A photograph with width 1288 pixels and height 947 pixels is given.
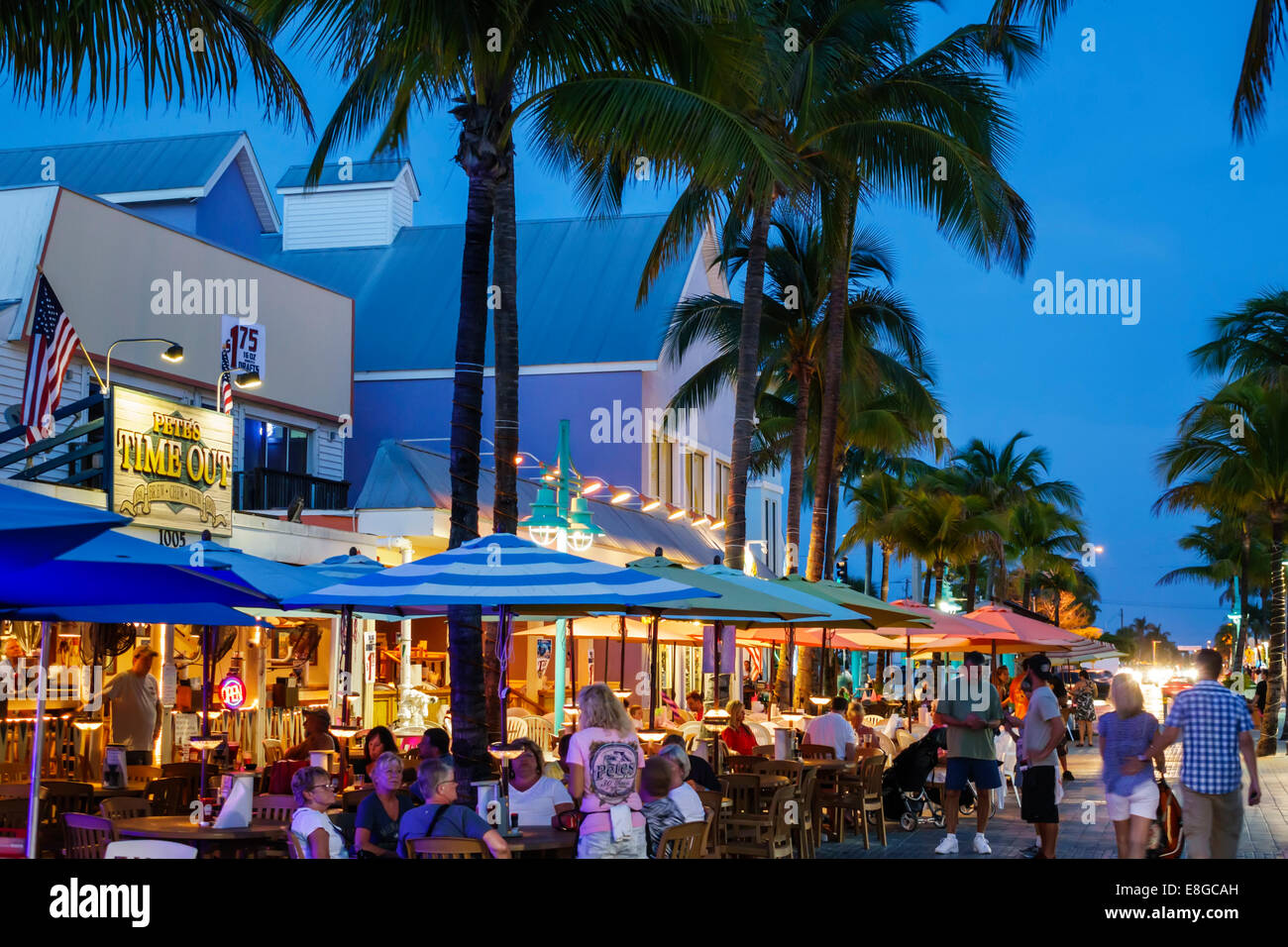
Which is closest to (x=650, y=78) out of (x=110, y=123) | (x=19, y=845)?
(x=110, y=123)

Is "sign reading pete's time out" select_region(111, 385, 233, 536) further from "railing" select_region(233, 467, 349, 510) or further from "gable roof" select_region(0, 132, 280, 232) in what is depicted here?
"gable roof" select_region(0, 132, 280, 232)

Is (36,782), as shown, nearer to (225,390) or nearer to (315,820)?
(315,820)

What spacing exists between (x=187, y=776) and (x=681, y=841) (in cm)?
599

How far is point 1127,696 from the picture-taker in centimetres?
1101

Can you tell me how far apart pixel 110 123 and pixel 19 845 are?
15.7 feet

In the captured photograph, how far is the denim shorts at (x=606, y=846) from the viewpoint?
28.2 ft

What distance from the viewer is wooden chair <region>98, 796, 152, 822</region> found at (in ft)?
32.8

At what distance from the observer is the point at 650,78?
12.8 meters

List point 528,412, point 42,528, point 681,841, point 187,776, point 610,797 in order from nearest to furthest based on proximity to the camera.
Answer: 1. point 42,528
2. point 610,797
3. point 681,841
4. point 187,776
5. point 528,412

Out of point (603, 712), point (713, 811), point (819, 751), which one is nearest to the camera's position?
point (603, 712)

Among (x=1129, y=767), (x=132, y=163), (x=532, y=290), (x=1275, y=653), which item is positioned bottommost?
(x=1129, y=767)

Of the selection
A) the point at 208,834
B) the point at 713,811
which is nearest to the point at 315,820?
the point at 208,834

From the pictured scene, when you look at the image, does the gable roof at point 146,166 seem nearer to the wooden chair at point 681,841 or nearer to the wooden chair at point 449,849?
the wooden chair at point 681,841

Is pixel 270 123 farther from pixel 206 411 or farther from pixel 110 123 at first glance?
pixel 206 411
